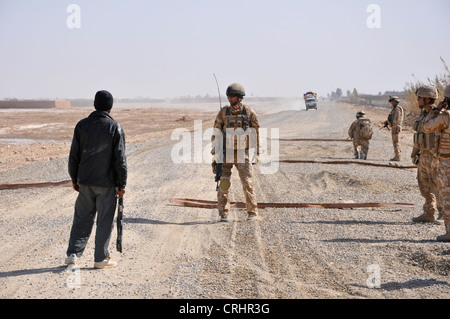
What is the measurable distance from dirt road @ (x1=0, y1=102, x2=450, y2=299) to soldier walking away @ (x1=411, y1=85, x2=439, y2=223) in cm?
33

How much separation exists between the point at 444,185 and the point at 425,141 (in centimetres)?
80

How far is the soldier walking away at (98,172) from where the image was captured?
5383 millimetres

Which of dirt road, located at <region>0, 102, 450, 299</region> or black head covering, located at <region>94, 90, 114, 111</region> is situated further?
black head covering, located at <region>94, 90, 114, 111</region>

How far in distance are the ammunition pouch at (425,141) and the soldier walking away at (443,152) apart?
0.83ft

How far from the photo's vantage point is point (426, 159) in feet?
23.8

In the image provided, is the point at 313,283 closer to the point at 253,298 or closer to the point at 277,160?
the point at 253,298

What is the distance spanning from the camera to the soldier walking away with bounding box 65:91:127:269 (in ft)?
17.7

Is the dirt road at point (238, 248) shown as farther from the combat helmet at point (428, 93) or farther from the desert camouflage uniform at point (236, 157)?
the combat helmet at point (428, 93)

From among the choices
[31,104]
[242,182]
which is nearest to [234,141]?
[242,182]

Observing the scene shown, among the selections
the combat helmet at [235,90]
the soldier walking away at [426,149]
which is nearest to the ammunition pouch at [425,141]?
the soldier walking away at [426,149]

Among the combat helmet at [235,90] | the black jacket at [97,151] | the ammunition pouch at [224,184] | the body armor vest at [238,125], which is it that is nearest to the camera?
the black jacket at [97,151]

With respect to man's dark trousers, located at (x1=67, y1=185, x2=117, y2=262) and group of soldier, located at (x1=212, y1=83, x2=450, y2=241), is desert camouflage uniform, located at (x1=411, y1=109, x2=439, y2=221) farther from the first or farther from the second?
man's dark trousers, located at (x1=67, y1=185, x2=117, y2=262)

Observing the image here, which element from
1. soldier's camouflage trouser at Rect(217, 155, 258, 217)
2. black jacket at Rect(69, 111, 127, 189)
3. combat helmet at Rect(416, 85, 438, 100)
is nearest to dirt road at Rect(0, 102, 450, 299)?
soldier's camouflage trouser at Rect(217, 155, 258, 217)
